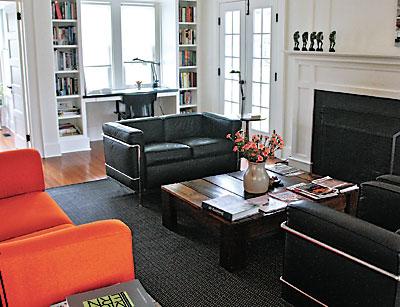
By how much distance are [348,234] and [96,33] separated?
6.00 m

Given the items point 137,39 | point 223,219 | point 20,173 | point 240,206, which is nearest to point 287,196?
point 240,206

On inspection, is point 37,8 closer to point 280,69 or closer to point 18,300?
point 280,69

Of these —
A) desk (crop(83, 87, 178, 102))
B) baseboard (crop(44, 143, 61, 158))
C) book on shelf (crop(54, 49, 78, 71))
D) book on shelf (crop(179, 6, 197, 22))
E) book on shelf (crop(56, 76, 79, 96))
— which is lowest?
baseboard (crop(44, 143, 61, 158))

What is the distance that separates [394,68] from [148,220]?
2749 millimetres

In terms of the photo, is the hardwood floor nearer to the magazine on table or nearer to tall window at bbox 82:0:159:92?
tall window at bbox 82:0:159:92

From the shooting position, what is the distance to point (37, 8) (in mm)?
6285

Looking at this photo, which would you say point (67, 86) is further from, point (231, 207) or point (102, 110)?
point (231, 207)

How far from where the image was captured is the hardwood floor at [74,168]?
18.4ft

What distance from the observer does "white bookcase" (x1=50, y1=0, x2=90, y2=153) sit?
260 inches

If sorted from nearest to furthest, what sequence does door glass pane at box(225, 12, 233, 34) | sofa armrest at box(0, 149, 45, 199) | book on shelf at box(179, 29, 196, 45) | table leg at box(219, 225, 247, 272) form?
table leg at box(219, 225, 247, 272) → sofa armrest at box(0, 149, 45, 199) → door glass pane at box(225, 12, 233, 34) → book on shelf at box(179, 29, 196, 45)

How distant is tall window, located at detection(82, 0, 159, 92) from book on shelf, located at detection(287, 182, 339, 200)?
4559 millimetres

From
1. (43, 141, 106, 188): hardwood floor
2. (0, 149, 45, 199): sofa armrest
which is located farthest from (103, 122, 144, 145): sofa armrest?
(0, 149, 45, 199): sofa armrest

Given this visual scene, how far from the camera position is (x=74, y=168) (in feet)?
20.0

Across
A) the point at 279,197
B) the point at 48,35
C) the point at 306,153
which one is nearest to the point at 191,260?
the point at 279,197
